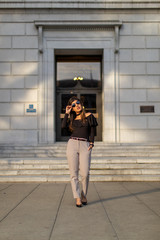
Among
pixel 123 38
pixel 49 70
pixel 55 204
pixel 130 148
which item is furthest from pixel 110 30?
pixel 55 204

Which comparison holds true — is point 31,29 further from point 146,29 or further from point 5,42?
point 146,29

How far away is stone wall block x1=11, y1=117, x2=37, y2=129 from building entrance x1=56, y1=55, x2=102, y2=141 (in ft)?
5.42

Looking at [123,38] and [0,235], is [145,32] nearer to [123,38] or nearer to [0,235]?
[123,38]

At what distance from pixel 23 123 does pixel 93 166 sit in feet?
16.5

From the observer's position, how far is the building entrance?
14.9 metres

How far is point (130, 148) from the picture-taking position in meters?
12.7

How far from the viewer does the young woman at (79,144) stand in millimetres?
5773

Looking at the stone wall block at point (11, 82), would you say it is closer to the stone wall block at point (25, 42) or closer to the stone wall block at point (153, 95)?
the stone wall block at point (25, 42)

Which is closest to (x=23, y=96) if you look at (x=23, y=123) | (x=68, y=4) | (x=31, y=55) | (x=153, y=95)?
(x=23, y=123)

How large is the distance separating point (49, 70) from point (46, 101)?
5.04 feet

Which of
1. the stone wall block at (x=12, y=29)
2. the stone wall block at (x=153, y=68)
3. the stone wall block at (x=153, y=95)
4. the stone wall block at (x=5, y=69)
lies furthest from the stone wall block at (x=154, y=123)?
the stone wall block at (x=12, y=29)

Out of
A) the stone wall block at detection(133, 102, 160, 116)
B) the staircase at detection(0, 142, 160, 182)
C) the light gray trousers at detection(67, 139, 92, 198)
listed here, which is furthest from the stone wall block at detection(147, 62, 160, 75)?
the light gray trousers at detection(67, 139, 92, 198)

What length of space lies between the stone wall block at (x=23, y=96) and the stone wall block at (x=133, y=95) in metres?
4.23

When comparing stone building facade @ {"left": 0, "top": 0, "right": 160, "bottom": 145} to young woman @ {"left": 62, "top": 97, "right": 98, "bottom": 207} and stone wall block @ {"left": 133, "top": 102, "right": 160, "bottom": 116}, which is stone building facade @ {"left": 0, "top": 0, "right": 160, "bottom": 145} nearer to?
stone wall block @ {"left": 133, "top": 102, "right": 160, "bottom": 116}
